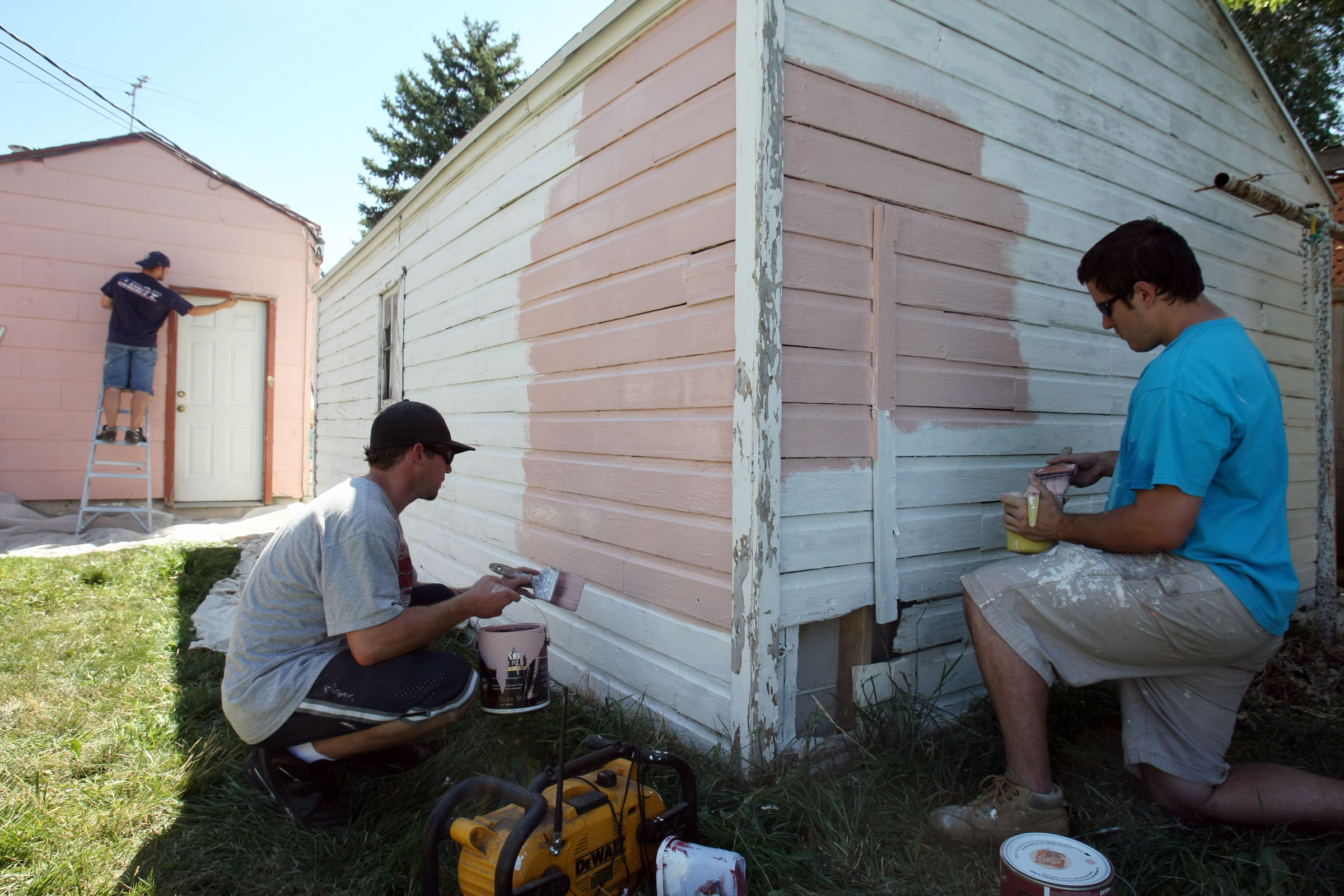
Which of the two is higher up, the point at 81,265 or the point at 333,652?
the point at 81,265

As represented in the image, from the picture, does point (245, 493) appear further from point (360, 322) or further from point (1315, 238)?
point (1315, 238)

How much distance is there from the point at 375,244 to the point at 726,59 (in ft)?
17.6

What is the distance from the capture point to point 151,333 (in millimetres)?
9086

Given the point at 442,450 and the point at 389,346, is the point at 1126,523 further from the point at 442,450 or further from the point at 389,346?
the point at 389,346

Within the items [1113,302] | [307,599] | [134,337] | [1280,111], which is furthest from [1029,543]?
[134,337]

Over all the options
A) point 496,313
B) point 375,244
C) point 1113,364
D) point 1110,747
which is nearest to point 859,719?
point 1110,747

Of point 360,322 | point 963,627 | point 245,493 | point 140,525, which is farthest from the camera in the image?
point 245,493

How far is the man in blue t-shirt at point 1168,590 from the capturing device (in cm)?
223

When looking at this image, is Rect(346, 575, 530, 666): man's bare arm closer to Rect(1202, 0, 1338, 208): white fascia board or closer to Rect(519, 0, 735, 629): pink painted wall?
Rect(519, 0, 735, 629): pink painted wall

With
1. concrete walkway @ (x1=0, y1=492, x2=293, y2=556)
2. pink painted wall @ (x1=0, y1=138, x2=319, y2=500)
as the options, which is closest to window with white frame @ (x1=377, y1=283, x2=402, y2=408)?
concrete walkway @ (x1=0, y1=492, x2=293, y2=556)

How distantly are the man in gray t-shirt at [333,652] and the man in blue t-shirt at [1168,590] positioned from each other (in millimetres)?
1632

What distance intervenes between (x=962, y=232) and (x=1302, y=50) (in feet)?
46.8

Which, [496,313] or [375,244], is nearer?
[496,313]

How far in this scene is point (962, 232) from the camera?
10.5 feet
